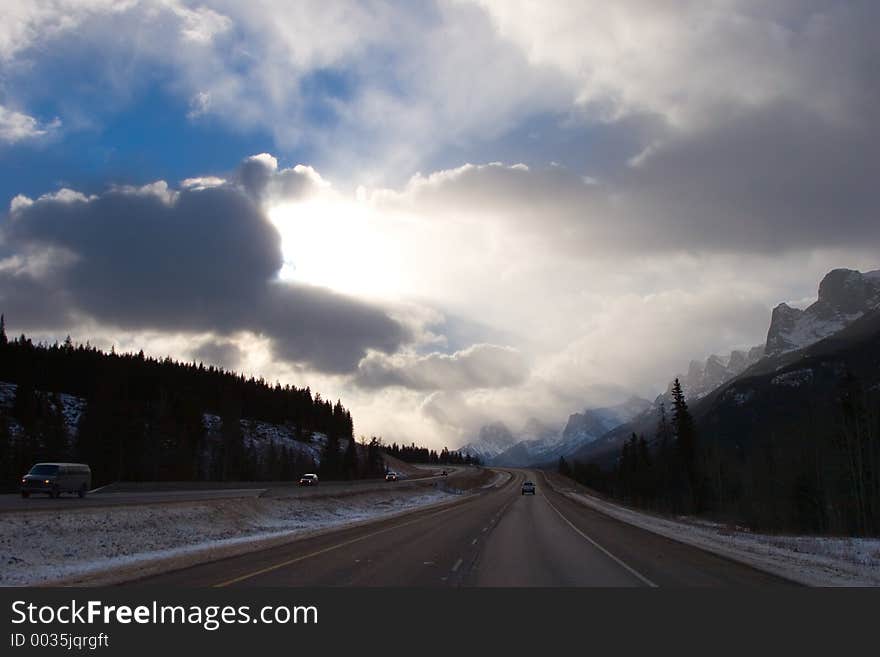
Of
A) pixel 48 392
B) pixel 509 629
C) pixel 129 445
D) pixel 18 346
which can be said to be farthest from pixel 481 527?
pixel 18 346

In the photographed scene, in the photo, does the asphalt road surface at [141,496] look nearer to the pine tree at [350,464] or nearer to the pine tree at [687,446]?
the pine tree at [687,446]

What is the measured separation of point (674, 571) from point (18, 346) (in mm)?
139890

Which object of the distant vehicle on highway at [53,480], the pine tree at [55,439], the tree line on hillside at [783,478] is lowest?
the tree line on hillside at [783,478]

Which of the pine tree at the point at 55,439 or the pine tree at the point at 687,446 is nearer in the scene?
the pine tree at the point at 55,439

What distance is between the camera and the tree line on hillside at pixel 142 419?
87.3 metres

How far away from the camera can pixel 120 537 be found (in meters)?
22.3

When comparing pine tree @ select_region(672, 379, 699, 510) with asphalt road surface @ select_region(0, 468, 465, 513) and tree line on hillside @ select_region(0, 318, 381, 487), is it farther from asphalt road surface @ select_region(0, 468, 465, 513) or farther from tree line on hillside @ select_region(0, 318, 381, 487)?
tree line on hillside @ select_region(0, 318, 381, 487)

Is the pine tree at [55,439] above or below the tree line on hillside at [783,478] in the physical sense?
above

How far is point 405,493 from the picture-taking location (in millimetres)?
72000

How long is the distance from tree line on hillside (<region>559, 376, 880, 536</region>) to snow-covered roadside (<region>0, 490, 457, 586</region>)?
3555 centimetres

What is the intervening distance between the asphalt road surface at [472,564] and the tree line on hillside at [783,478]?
3030cm

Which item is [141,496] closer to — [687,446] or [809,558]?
[809,558]

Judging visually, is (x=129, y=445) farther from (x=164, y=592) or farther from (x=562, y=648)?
(x=562, y=648)

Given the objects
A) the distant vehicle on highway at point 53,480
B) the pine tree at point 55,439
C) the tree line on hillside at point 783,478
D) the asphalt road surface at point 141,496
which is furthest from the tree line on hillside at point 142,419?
the tree line on hillside at point 783,478
